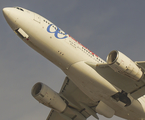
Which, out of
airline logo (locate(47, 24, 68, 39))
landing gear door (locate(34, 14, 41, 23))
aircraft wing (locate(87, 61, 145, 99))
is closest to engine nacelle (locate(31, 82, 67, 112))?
airline logo (locate(47, 24, 68, 39))

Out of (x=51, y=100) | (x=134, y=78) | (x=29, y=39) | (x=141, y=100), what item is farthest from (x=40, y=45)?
(x=141, y=100)

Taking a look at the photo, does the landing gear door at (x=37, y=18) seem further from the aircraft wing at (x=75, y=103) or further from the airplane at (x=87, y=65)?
the aircraft wing at (x=75, y=103)

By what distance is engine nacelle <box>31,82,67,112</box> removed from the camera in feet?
83.2

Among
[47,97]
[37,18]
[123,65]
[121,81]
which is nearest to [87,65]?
[123,65]

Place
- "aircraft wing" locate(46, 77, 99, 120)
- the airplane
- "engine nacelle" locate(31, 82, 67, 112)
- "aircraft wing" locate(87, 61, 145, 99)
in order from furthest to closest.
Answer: "aircraft wing" locate(46, 77, 99, 120) < "engine nacelle" locate(31, 82, 67, 112) < "aircraft wing" locate(87, 61, 145, 99) < the airplane

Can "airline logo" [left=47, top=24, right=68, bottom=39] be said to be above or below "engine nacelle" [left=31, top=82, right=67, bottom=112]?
above

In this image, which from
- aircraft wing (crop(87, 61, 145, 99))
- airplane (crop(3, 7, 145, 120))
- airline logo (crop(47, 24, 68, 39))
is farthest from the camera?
airline logo (crop(47, 24, 68, 39))

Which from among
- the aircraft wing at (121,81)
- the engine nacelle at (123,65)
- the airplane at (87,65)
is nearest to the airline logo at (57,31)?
the airplane at (87,65)

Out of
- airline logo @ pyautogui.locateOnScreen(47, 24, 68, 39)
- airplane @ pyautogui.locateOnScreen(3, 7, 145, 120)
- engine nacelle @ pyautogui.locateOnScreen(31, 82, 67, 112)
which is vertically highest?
airline logo @ pyautogui.locateOnScreen(47, 24, 68, 39)

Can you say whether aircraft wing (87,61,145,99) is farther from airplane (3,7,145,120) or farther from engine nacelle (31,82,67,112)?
engine nacelle (31,82,67,112)

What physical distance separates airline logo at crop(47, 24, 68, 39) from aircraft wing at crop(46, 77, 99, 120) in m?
6.33

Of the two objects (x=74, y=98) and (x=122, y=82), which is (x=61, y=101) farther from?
(x=122, y=82)

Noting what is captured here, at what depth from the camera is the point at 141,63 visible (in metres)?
21.0

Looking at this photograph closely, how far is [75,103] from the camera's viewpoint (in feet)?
90.8
